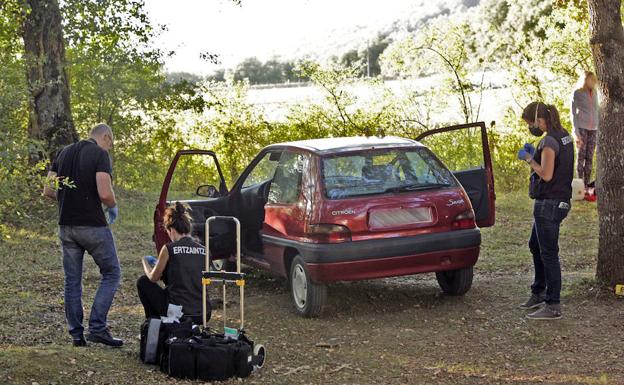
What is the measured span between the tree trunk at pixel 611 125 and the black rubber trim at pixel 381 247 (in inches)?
51.7

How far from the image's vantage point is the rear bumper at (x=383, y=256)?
8.77m

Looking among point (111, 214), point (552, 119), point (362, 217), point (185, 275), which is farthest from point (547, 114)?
point (111, 214)

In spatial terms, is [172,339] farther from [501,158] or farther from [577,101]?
[501,158]

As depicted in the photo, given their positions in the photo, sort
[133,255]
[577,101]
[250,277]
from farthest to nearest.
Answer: [577,101], [133,255], [250,277]

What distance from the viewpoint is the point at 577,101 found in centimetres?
1476

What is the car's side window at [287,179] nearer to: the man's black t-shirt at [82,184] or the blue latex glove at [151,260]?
the blue latex glove at [151,260]

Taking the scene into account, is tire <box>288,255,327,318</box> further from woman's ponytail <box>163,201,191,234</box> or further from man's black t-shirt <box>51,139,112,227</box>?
man's black t-shirt <box>51,139,112,227</box>

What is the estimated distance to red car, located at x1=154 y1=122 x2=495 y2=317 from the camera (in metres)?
8.86

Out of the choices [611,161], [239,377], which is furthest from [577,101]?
[239,377]

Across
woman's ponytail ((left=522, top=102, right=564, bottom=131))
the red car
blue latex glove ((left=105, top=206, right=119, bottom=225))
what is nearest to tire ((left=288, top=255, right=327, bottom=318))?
the red car

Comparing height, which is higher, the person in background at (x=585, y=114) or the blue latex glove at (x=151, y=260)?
the person in background at (x=585, y=114)

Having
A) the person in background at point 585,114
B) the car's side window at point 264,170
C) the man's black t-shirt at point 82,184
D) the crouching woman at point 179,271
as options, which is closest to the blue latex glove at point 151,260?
the crouching woman at point 179,271

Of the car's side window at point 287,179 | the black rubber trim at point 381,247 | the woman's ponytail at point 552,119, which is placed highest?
the woman's ponytail at point 552,119

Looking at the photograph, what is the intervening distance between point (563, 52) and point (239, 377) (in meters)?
15.7
